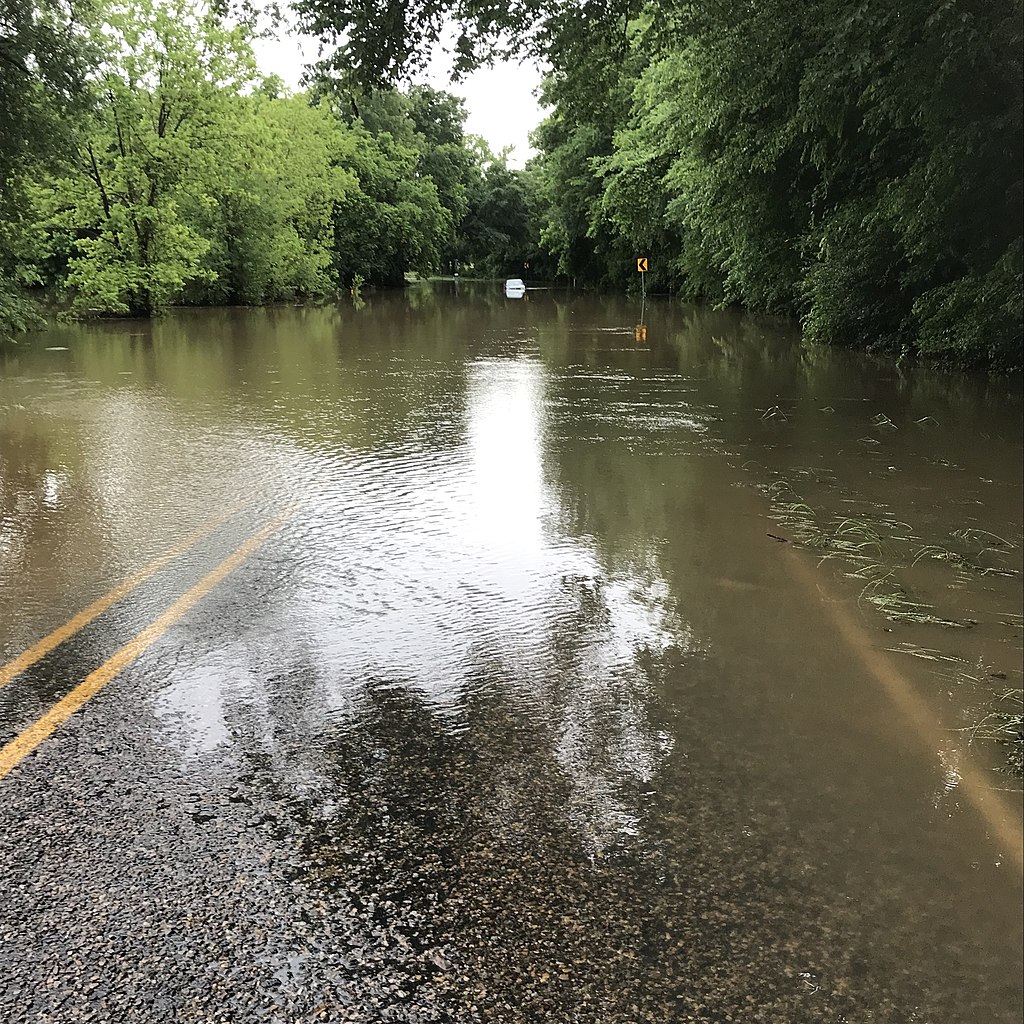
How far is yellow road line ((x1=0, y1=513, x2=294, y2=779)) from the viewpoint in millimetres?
4348

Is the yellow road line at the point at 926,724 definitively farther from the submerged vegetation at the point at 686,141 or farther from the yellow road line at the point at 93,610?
the submerged vegetation at the point at 686,141

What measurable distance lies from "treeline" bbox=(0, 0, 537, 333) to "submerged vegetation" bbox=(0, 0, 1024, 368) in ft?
0.26

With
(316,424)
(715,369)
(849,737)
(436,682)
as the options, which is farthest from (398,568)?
(715,369)

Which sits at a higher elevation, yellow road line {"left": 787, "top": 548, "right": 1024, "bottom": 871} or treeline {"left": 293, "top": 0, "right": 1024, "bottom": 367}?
treeline {"left": 293, "top": 0, "right": 1024, "bottom": 367}

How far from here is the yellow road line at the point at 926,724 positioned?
389 centimetres

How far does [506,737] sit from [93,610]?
9.43 ft

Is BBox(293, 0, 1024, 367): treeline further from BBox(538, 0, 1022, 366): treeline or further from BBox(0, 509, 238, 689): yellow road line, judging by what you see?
BBox(0, 509, 238, 689): yellow road line

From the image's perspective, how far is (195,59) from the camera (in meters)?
33.2

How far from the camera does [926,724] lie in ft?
15.7

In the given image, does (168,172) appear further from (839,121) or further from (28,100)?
(839,121)

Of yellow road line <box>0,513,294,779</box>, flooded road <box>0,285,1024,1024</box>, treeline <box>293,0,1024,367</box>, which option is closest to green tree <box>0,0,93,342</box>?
treeline <box>293,0,1024,367</box>

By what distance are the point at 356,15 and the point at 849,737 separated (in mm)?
12982

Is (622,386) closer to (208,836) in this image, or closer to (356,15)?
(356,15)

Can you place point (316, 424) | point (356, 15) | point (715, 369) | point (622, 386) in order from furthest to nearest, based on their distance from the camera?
point (715, 369) → point (622, 386) → point (356, 15) → point (316, 424)
